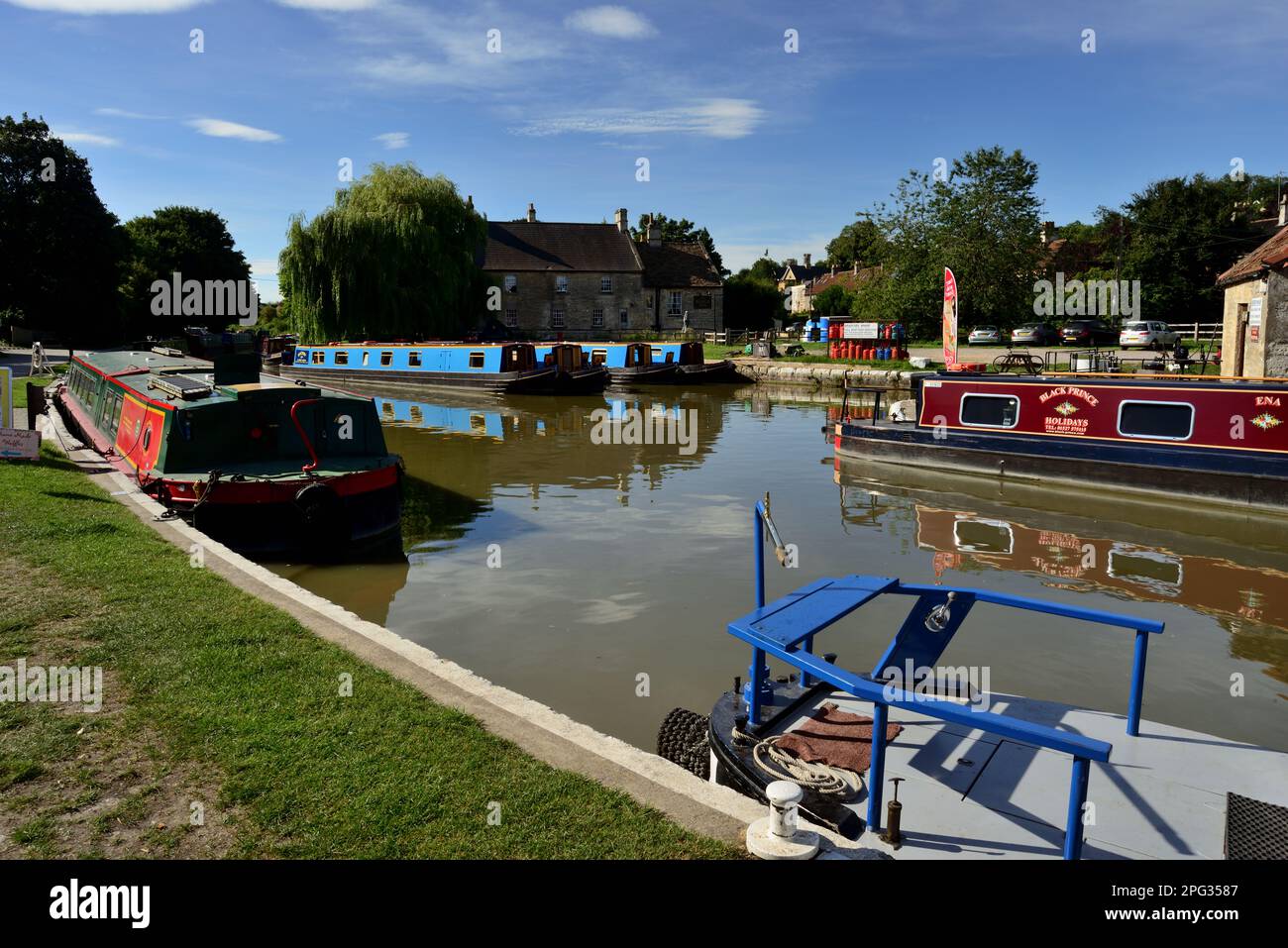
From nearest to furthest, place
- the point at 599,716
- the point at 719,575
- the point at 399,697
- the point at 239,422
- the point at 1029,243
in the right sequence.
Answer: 1. the point at 399,697
2. the point at 599,716
3. the point at 719,575
4. the point at 239,422
5. the point at 1029,243

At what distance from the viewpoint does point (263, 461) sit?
1282 cm

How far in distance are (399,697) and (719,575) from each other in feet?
19.4

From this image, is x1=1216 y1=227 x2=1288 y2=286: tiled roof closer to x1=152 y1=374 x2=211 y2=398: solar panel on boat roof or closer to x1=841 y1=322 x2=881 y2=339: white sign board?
x1=841 y1=322 x2=881 y2=339: white sign board

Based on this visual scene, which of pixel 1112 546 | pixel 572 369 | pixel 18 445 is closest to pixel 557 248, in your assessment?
pixel 572 369

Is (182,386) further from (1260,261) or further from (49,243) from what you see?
(49,243)

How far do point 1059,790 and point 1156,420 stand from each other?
13475 millimetres

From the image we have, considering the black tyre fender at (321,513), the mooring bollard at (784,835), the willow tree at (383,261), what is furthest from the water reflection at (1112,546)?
the willow tree at (383,261)

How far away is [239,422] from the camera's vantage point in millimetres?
12797

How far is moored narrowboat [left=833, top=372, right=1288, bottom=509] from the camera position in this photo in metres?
14.4

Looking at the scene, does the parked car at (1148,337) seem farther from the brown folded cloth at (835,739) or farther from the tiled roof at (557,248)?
the brown folded cloth at (835,739)

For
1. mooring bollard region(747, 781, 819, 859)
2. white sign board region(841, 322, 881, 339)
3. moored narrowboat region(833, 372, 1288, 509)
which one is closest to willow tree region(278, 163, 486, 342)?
white sign board region(841, 322, 881, 339)
